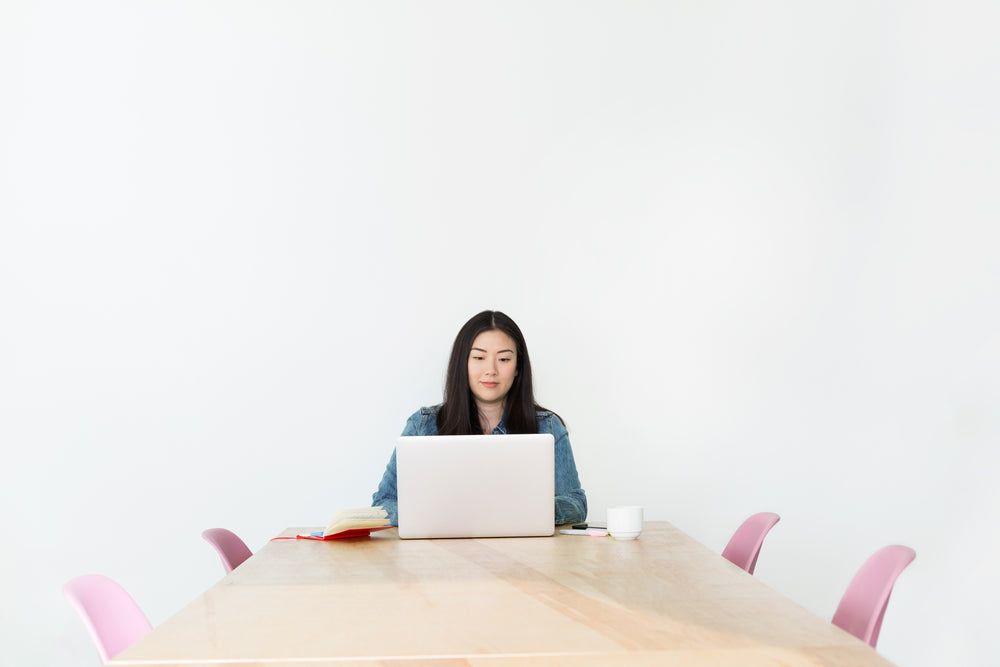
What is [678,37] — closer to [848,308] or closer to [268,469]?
[848,308]

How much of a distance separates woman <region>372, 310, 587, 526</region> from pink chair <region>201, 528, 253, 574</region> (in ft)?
2.26

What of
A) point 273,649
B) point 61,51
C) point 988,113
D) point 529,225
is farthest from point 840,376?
point 61,51

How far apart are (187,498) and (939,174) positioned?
148 inches

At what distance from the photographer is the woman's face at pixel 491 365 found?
3.30m

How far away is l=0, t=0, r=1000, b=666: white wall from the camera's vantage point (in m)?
3.65

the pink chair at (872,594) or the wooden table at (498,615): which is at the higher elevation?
the wooden table at (498,615)

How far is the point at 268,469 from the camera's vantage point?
368 cm

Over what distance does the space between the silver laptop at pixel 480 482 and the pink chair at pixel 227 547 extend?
0.62 meters

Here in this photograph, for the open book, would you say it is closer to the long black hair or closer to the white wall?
the long black hair

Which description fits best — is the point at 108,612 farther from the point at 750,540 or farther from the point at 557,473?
the point at 750,540

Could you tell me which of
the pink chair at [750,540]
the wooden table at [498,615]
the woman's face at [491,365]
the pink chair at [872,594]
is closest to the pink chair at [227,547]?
the wooden table at [498,615]

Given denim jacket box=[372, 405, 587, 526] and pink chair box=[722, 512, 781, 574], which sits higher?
denim jacket box=[372, 405, 587, 526]

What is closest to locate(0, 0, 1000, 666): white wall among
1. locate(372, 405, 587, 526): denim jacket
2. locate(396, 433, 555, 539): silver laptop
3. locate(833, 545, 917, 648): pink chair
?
locate(372, 405, 587, 526): denim jacket

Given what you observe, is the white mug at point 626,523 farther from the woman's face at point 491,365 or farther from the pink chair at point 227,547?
the pink chair at point 227,547
